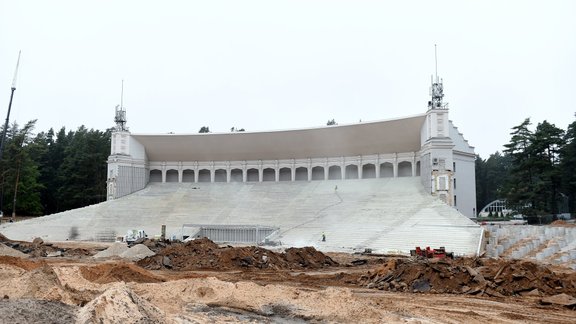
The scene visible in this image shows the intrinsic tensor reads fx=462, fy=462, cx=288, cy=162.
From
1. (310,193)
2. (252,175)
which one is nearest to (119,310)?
(310,193)

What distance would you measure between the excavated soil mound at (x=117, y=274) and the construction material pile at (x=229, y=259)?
17.2ft

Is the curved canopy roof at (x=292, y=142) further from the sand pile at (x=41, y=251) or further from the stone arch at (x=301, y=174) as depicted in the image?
the sand pile at (x=41, y=251)

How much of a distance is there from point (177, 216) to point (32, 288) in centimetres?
3336

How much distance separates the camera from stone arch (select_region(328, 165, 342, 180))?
171ft

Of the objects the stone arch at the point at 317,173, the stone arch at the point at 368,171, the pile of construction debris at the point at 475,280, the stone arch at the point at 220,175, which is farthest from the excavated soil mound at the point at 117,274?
the stone arch at the point at 220,175

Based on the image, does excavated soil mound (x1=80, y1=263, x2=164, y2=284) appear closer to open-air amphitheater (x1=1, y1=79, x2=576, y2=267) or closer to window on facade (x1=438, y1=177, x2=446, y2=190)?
open-air amphitheater (x1=1, y1=79, x2=576, y2=267)

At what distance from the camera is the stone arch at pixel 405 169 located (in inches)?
1918

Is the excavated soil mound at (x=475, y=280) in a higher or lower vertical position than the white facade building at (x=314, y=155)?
lower

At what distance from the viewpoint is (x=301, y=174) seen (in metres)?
54.9

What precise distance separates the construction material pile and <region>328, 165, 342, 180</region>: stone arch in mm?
27713

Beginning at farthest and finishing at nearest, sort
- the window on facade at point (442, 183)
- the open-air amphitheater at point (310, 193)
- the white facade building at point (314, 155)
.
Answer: the white facade building at point (314, 155) → the window on facade at point (442, 183) → the open-air amphitheater at point (310, 193)

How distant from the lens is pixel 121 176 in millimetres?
53188

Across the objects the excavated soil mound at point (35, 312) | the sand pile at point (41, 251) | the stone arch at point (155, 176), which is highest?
the stone arch at point (155, 176)

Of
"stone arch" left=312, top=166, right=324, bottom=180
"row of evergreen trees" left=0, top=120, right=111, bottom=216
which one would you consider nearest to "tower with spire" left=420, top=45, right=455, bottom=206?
"stone arch" left=312, top=166, right=324, bottom=180
